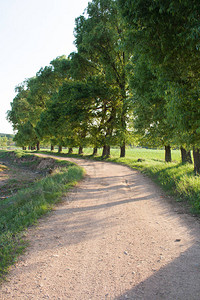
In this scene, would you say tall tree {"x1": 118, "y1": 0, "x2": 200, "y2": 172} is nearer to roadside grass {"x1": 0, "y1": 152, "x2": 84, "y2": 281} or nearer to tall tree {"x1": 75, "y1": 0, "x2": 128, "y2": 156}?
roadside grass {"x1": 0, "y1": 152, "x2": 84, "y2": 281}

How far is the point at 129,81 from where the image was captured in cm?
1176

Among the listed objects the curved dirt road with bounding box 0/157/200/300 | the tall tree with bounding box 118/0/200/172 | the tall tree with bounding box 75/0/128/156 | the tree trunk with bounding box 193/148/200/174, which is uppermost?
the tall tree with bounding box 75/0/128/156

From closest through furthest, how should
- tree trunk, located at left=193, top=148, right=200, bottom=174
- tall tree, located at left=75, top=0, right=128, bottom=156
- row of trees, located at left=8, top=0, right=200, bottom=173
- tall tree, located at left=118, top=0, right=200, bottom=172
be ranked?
tall tree, located at left=118, top=0, right=200, bottom=172, row of trees, located at left=8, top=0, right=200, bottom=173, tree trunk, located at left=193, top=148, right=200, bottom=174, tall tree, located at left=75, top=0, right=128, bottom=156

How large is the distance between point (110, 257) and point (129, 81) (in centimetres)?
1035

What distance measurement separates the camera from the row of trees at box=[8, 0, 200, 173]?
19.0 feet

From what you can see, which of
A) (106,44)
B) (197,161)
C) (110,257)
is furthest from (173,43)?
(106,44)

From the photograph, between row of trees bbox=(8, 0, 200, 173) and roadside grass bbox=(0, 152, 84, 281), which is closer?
roadside grass bbox=(0, 152, 84, 281)

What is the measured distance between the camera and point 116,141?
963 inches

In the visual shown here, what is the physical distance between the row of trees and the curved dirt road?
293 centimetres

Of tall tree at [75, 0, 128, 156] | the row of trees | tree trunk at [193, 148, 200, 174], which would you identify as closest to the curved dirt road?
the row of trees

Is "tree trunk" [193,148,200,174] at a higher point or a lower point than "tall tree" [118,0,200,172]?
lower

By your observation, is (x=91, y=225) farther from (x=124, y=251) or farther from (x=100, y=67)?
(x=100, y=67)

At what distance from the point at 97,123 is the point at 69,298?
2577 centimetres

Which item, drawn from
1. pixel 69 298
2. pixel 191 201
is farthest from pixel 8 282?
pixel 191 201
